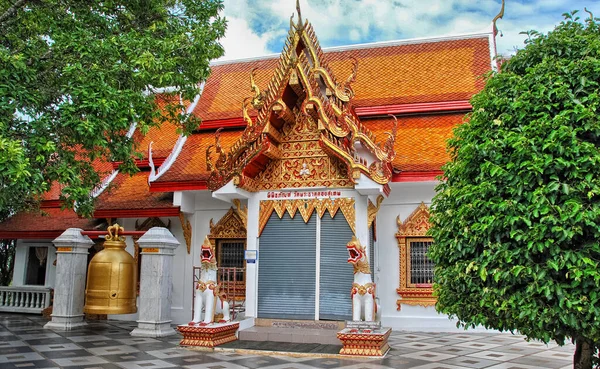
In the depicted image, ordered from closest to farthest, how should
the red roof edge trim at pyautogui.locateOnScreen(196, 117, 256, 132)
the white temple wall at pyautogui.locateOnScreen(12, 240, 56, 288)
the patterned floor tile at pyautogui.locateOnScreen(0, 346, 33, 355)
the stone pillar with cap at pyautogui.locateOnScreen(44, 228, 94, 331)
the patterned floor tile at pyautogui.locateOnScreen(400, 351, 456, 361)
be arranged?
the patterned floor tile at pyautogui.locateOnScreen(400, 351, 456, 361)
the patterned floor tile at pyautogui.locateOnScreen(0, 346, 33, 355)
the stone pillar with cap at pyautogui.locateOnScreen(44, 228, 94, 331)
the red roof edge trim at pyautogui.locateOnScreen(196, 117, 256, 132)
the white temple wall at pyautogui.locateOnScreen(12, 240, 56, 288)

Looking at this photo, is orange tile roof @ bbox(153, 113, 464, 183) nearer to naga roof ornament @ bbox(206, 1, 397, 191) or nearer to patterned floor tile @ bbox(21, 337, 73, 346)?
naga roof ornament @ bbox(206, 1, 397, 191)

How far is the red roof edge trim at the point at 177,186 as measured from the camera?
10.6 metres

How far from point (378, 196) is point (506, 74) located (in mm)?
4262

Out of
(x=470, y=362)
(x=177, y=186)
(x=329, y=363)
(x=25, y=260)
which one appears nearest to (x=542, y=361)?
(x=470, y=362)

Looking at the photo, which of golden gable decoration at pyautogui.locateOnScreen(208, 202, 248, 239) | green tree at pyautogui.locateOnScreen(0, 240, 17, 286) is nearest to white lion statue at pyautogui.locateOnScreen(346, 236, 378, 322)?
golden gable decoration at pyautogui.locateOnScreen(208, 202, 248, 239)

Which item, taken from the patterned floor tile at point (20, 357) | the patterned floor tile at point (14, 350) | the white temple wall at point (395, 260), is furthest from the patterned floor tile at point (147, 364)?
the white temple wall at point (395, 260)

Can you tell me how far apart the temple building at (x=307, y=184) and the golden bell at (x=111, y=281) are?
1.94m

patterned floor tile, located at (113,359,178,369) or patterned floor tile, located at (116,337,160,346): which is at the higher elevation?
A: patterned floor tile, located at (116,337,160,346)

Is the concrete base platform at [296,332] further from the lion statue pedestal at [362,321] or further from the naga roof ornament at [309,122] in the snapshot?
the naga roof ornament at [309,122]

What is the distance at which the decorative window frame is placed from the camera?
1015 cm

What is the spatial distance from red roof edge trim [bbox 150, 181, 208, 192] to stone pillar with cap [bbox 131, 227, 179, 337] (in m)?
1.27

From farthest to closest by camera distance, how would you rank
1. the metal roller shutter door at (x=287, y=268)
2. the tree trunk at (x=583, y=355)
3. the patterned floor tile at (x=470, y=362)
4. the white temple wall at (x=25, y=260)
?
the white temple wall at (x=25, y=260) < the metal roller shutter door at (x=287, y=268) < the patterned floor tile at (x=470, y=362) < the tree trunk at (x=583, y=355)

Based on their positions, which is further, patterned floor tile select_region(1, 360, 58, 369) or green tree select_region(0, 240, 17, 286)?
green tree select_region(0, 240, 17, 286)

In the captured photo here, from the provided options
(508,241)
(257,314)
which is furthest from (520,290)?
(257,314)
